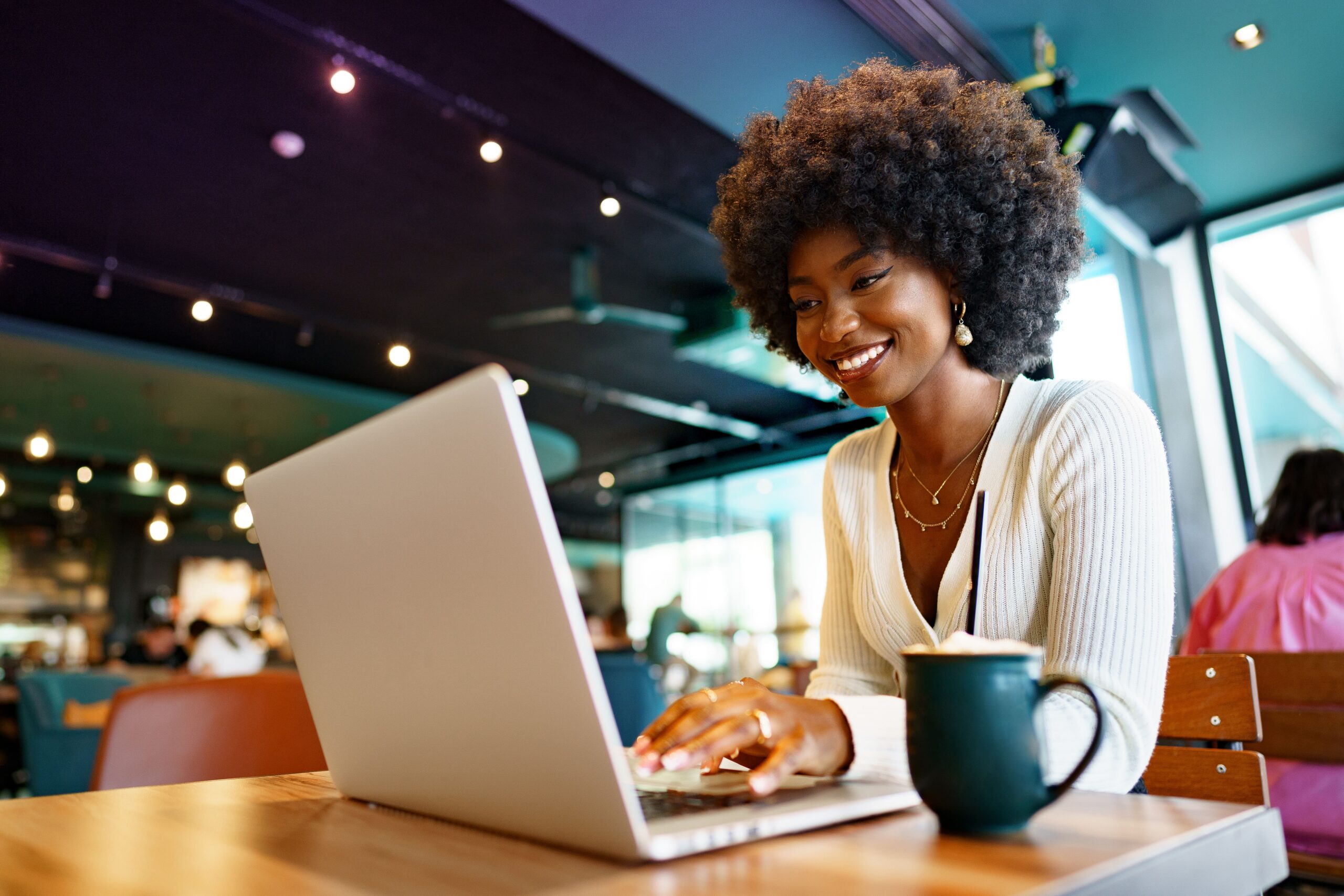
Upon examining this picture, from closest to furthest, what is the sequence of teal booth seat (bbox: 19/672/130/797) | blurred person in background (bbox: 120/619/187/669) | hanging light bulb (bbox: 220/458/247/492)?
teal booth seat (bbox: 19/672/130/797) < blurred person in background (bbox: 120/619/187/669) < hanging light bulb (bbox: 220/458/247/492)

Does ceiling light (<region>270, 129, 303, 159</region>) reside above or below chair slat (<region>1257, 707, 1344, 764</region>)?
above

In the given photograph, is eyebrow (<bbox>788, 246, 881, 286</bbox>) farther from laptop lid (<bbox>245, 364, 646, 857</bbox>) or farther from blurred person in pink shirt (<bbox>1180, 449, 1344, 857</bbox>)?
blurred person in pink shirt (<bbox>1180, 449, 1344, 857</bbox>)

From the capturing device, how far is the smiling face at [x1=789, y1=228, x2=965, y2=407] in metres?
1.17

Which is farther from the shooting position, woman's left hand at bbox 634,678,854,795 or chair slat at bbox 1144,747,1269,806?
chair slat at bbox 1144,747,1269,806

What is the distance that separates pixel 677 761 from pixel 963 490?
750 mm

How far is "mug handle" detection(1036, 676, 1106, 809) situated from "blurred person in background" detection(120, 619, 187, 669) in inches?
315

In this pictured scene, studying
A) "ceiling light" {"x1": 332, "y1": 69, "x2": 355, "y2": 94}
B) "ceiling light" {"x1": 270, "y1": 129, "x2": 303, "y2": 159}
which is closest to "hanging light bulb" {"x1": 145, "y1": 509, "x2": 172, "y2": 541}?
"ceiling light" {"x1": 270, "y1": 129, "x2": 303, "y2": 159}

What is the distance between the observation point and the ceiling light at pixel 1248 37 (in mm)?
3316

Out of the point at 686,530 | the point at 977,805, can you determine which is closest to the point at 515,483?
the point at 977,805

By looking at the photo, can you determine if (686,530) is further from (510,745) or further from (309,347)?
(510,745)

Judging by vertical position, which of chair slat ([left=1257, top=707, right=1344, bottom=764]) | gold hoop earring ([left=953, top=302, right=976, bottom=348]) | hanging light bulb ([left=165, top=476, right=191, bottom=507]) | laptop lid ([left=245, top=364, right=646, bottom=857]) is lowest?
chair slat ([left=1257, top=707, right=1344, bottom=764])

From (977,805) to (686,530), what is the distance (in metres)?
10.1

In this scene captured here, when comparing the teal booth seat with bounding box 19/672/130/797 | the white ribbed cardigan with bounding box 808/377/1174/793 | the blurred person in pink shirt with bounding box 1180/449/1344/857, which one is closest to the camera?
the white ribbed cardigan with bounding box 808/377/1174/793

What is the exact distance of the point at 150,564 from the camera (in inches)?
406
